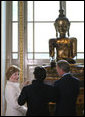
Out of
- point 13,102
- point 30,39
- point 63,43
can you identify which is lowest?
point 13,102

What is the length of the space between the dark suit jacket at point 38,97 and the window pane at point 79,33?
355 centimetres

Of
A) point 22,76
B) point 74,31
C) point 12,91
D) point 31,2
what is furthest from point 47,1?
point 12,91

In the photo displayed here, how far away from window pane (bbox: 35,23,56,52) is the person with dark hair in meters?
3.52

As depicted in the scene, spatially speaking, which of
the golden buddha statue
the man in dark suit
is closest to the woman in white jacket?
the man in dark suit

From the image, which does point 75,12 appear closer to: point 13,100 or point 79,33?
point 79,33

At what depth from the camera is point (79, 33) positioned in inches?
266

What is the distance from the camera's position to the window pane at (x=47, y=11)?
686 cm

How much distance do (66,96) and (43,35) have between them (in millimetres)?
3643

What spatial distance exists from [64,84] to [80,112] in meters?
1.15

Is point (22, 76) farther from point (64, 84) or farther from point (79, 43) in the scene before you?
point (64, 84)

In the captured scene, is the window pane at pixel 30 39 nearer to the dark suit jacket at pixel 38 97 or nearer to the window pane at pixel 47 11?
the window pane at pixel 47 11

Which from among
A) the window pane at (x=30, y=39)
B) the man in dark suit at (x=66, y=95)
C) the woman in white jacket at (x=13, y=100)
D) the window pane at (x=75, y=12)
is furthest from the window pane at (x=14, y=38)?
the man in dark suit at (x=66, y=95)

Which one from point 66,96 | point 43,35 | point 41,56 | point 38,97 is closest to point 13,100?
point 38,97

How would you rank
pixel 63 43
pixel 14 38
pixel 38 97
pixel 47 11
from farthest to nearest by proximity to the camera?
pixel 47 11, pixel 14 38, pixel 63 43, pixel 38 97
